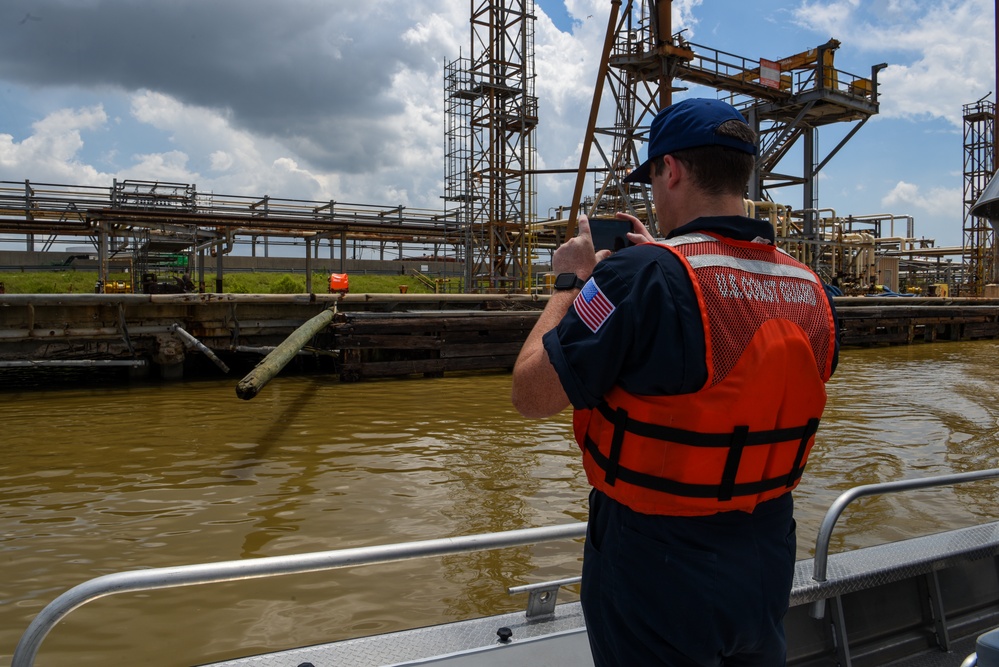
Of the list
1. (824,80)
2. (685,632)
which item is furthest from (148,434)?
(824,80)

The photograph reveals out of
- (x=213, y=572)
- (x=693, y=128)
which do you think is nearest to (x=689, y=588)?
(x=693, y=128)

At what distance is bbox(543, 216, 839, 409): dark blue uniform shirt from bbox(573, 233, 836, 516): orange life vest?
0.09 ft

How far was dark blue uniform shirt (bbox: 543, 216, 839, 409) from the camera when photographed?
1.43 m

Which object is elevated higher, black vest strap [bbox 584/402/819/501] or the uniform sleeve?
the uniform sleeve

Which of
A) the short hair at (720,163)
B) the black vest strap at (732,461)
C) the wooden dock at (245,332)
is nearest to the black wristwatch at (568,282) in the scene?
the short hair at (720,163)

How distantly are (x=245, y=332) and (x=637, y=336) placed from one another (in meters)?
13.9

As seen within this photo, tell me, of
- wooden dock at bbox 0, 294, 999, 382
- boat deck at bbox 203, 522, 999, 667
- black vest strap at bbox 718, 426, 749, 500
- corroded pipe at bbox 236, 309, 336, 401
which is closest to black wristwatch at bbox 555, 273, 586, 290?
black vest strap at bbox 718, 426, 749, 500

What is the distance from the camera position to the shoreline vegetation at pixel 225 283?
69.1 feet

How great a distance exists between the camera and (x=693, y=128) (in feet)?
5.24

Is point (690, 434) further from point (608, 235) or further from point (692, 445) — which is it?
point (608, 235)

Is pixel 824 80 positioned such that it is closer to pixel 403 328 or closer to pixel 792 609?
pixel 403 328

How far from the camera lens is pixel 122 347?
13.4 meters

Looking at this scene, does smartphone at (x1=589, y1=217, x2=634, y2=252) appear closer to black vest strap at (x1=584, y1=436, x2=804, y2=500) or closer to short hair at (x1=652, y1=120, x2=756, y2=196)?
short hair at (x1=652, y1=120, x2=756, y2=196)

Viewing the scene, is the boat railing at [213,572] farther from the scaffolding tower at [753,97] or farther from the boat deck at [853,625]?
the scaffolding tower at [753,97]
